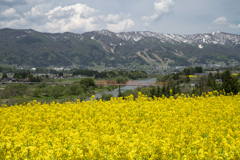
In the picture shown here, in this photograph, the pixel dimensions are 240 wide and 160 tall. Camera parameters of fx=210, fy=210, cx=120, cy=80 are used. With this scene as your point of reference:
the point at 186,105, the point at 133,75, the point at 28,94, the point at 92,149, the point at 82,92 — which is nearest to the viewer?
the point at 92,149

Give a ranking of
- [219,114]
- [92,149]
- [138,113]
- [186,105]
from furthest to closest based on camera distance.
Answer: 1. [186,105]
2. [138,113]
3. [219,114]
4. [92,149]

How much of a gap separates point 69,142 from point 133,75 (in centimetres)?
17926

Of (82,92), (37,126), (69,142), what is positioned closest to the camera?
(69,142)

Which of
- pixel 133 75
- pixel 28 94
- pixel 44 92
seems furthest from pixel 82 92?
pixel 133 75

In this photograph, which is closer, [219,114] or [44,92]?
[219,114]

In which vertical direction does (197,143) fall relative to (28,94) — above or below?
above

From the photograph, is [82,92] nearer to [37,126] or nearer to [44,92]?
[44,92]

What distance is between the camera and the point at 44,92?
331 ft

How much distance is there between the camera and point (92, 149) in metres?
6.06

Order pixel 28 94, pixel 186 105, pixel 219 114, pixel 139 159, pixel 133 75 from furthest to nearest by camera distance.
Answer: pixel 133 75
pixel 28 94
pixel 186 105
pixel 219 114
pixel 139 159

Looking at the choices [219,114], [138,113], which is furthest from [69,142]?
[219,114]

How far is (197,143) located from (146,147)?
5.30 feet

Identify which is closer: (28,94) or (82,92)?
(28,94)

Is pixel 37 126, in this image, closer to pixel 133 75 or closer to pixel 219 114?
pixel 219 114
